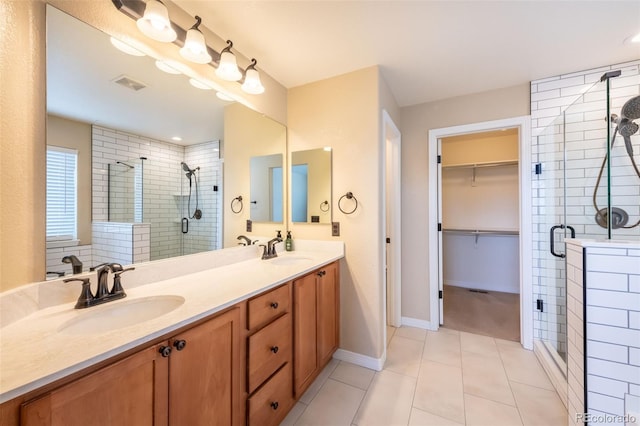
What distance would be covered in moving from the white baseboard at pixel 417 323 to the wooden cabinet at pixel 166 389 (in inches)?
81.9

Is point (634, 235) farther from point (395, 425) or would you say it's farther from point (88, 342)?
point (88, 342)

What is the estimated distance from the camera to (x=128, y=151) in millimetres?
1299

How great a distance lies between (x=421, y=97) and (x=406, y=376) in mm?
2583

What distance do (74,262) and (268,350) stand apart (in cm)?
97

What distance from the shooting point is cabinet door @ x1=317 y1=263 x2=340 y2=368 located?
5.77 ft

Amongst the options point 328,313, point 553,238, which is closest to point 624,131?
point 553,238

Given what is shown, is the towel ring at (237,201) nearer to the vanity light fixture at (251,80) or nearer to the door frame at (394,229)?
the vanity light fixture at (251,80)

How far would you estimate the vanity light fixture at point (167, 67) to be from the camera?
52.8 inches

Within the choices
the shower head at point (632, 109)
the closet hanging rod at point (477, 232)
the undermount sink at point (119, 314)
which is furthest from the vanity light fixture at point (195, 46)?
the closet hanging rod at point (477, 232)

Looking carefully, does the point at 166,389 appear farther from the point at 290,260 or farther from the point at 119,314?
the point at 290,260

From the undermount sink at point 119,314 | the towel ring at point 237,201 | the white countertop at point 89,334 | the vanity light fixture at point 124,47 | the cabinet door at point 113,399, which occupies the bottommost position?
the cabinet door at point 113,399

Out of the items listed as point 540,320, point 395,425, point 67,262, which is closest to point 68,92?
point 67,262

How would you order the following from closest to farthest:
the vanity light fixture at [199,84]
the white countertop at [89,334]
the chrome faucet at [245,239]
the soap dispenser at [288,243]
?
the white countertop at [89,334] < the vanity light fixture at [199,84] < the chrome faucet at [245,239] < the soap dispenser at [288,243]

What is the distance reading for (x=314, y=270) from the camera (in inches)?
66.1
